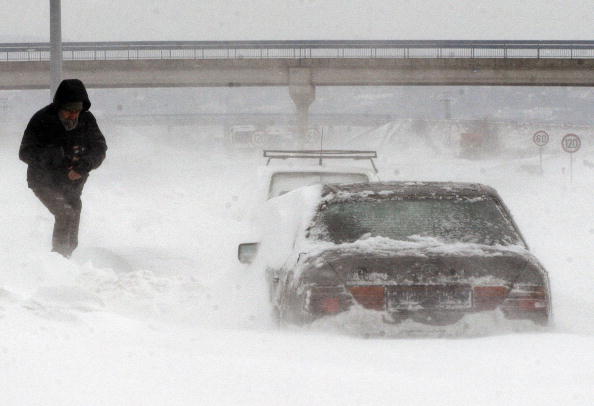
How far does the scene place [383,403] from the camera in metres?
3.47

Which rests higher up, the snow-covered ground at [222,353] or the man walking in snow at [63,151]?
the man walking in snow at [63,151]

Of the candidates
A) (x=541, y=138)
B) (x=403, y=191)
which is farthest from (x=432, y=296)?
(x=541, y=138)

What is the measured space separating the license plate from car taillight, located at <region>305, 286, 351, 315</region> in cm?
27

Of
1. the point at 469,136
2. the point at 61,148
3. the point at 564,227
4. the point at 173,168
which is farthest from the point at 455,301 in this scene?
the point at 469,136

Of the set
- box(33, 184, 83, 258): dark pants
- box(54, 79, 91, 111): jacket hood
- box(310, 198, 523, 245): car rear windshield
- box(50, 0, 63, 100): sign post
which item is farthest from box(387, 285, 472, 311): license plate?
box(50, 0, 63, 100): sign post

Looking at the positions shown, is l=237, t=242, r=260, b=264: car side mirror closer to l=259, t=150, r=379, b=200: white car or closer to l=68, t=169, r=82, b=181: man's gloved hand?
l=68, t=169, r=82, b=181: man's gloved hand

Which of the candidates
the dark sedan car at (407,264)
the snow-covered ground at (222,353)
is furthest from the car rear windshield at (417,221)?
the snow-covered ground at (222,353)

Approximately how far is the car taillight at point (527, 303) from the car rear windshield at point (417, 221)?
0.32m

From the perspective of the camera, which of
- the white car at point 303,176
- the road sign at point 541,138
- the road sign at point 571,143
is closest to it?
the white car at point 303,176

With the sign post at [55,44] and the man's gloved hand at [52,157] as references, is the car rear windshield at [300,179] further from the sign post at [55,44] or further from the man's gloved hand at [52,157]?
the sign post at [55,44]

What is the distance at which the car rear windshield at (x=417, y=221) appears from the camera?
17.2ft

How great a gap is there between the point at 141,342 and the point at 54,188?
4958 millimetres

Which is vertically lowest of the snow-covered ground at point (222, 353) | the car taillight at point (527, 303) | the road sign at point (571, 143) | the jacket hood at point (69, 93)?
the snow-covered ground at point (222, 353)

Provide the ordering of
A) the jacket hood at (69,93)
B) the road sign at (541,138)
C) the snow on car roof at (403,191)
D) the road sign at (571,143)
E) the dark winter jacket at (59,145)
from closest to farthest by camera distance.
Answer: the snow on car roof at (403,191), the jacket hood at (69,93), the dark winter jacket at (59,145), the road sign at (571,143), the road sign at (541,138)
